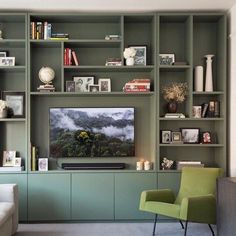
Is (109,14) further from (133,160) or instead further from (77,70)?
(133,160)

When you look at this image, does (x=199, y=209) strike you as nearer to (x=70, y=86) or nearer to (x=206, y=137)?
(x=206, y=137)

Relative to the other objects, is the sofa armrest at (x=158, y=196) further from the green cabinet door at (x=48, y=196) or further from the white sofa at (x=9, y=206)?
the white sofa at (x=9, y=206)

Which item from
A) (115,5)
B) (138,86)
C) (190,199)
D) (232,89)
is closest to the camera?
(190,199)

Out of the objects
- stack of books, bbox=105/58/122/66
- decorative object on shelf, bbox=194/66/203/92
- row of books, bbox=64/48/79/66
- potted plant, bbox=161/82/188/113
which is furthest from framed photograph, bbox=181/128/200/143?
row of books, bbox=64/48/79/66

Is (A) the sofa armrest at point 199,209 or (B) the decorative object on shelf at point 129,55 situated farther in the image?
(B) the decorative object on shelf at point 129,55

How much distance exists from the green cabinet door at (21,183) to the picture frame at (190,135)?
2.14 metres

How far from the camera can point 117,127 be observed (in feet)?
16.9

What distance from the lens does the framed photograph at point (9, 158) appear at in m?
5.02

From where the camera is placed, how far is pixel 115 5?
470 centimetres

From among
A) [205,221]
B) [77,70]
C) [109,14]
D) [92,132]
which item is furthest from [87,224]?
[109,14]

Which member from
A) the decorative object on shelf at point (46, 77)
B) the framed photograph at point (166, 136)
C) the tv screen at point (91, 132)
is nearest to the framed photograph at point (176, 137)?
the framed photograph at point (166, 136)

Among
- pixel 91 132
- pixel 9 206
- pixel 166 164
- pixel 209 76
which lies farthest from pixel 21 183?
pixel 209 76

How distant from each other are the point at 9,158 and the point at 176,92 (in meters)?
2.36

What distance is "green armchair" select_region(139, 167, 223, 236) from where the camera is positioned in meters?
3.98
